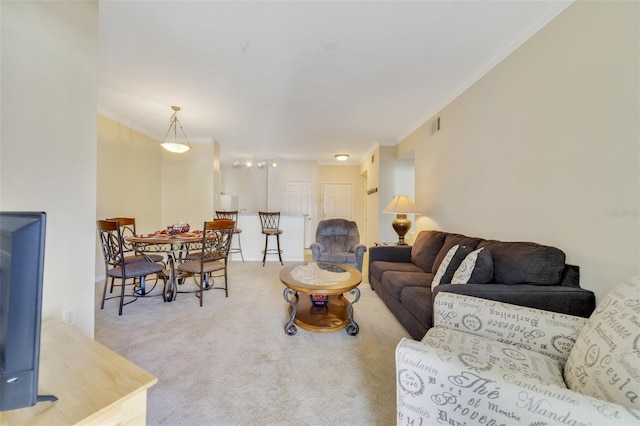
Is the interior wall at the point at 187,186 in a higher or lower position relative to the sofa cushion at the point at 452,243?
higher

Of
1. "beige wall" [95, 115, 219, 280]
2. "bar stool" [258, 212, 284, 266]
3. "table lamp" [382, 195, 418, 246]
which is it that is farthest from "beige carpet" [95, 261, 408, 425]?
"bar stool" [258, 212, 284, 266]

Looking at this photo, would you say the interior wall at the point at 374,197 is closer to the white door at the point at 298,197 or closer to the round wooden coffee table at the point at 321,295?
the white door at the point at 298,197

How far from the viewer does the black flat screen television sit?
63 cm

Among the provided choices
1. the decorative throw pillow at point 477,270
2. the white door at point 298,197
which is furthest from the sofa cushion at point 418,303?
the white door at point 298,197

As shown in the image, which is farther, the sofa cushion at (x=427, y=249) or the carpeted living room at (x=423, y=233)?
the sofa cushion at (x=427, y=249)

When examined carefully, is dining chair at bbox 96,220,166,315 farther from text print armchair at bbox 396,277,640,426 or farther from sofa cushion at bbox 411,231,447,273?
sofa cushion at bbox 411,231,447,273

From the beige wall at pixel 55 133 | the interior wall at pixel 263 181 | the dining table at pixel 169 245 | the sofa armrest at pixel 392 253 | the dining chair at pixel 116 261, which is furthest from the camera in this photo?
the interior wall at pixel 263 181

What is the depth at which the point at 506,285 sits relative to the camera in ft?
5.47

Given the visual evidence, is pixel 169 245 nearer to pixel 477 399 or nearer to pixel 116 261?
pixel 116 261

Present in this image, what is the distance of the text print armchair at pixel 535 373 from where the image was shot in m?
0.70

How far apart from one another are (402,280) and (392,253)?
95 centimetres

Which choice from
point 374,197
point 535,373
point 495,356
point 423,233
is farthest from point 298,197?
point 535,373

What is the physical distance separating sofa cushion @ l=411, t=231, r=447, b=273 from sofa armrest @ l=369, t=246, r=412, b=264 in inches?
4.5

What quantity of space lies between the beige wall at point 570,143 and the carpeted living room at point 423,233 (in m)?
0.01
